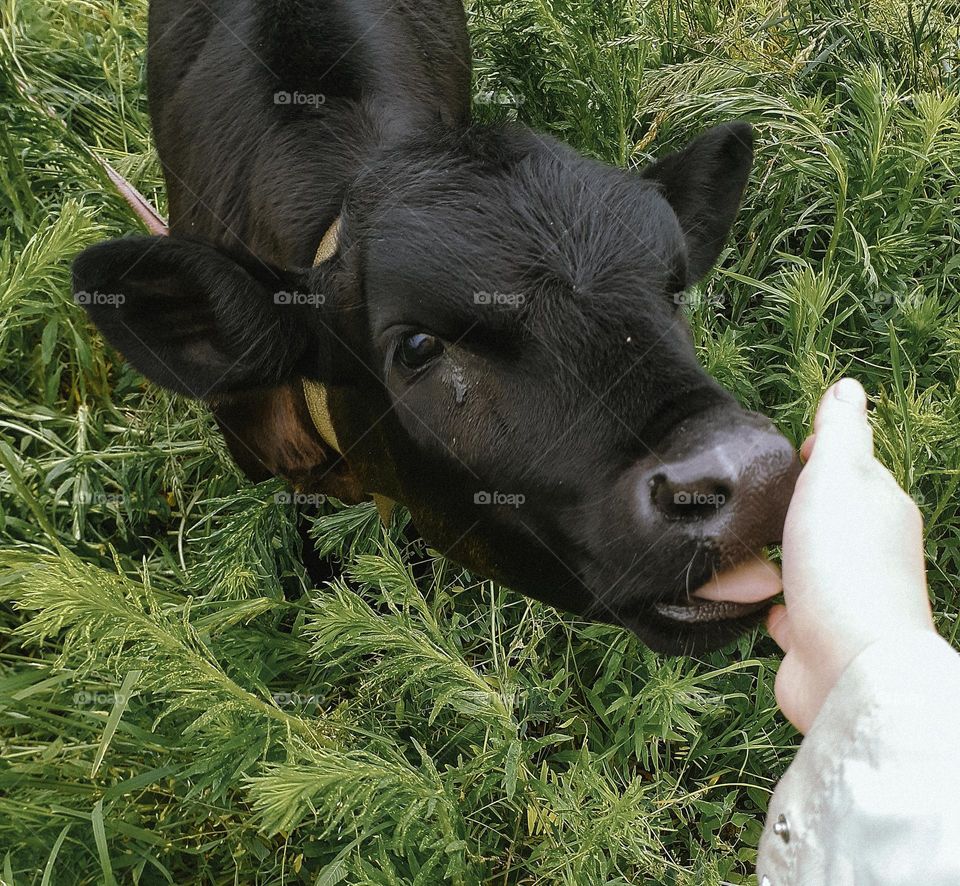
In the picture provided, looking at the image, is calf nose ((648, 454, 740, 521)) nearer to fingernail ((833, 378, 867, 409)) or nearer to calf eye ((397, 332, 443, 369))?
fingernail ((833, 378, 867, 409))

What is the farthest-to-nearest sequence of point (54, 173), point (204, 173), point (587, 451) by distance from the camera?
point (54, 173), point (204, 173), point (587, 451)

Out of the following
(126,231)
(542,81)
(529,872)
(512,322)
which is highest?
(512,322)

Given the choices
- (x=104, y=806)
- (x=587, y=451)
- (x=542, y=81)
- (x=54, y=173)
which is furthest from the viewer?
(x=54, y=173)

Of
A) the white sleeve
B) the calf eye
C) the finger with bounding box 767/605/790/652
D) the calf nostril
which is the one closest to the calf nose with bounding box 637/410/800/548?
the calf nostril

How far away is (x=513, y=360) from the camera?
6.99 ft

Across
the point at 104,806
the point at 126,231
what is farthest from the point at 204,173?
the point at 104,806

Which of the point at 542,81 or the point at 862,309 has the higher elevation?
the point at 542,81

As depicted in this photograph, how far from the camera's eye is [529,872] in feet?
9.69

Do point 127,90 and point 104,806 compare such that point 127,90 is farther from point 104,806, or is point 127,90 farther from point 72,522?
point 104,806

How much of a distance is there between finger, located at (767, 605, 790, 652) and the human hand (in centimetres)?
21

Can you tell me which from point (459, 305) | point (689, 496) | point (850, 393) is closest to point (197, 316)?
point (459, 305)

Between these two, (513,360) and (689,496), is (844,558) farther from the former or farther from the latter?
(513,360)

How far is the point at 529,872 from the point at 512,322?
1.79 meters

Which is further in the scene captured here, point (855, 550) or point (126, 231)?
point (126, 231)
